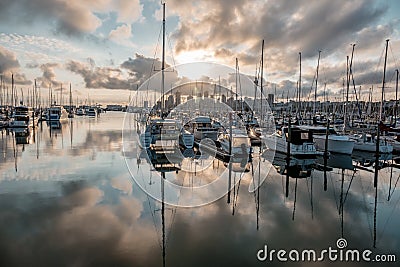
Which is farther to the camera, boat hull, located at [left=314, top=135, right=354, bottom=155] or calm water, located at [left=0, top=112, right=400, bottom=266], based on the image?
boat hull, located at [left=314, top=135, right=354, bottom=155]

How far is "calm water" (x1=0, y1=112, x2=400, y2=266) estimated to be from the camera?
7043 mm

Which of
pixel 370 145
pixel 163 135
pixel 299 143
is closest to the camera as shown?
pixel 299 143

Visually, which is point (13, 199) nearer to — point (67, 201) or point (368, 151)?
point (67, 201)

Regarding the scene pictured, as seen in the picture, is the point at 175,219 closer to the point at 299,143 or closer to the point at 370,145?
the point at 299,143

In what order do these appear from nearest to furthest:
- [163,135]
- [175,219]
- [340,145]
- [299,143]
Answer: [175,219]
[299,143]
[340,145]
[163,135]

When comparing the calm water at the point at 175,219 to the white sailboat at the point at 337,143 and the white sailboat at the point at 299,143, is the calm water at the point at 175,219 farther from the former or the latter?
the white sailboat at the point at 337,143

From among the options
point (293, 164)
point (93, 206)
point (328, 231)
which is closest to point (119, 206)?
point (93, 206)

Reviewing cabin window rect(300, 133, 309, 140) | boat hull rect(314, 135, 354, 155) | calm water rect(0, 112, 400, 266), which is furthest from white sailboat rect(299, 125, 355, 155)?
calm water rect(0, 112, 400, 266)

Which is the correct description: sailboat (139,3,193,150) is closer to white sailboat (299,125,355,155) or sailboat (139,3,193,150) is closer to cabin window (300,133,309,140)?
cabin window (300,133,309,140)

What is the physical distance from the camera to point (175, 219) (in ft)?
30.4

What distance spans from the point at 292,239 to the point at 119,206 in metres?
5.84

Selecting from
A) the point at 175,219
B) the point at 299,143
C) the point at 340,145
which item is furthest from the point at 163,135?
the point at 175,219

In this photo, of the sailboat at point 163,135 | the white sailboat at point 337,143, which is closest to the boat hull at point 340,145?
the white sailboat at point 337,143

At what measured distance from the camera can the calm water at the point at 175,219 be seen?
7043mm
